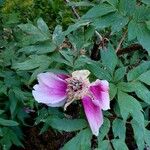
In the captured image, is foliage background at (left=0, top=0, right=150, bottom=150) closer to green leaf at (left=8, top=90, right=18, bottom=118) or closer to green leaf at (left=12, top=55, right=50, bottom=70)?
green leaf at (left=12, top=55, right=50, bottom=70)

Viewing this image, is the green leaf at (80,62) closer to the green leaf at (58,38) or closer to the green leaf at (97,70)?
the green leaf at (97,70)

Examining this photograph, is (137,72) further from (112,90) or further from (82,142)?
(82,142)

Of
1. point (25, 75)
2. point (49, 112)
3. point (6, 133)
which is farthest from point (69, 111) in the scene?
point (6, 133)

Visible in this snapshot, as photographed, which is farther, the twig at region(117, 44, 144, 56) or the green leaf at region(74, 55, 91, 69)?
the twig at region(117, 44, 144, 56)

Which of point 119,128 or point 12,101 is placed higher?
point 119,128

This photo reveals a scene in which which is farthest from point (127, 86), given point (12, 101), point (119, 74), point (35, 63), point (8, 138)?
point (8, 138)

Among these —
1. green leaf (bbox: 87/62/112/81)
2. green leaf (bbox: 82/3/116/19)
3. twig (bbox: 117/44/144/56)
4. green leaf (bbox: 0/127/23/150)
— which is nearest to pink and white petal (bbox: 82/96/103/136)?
green leaf (bbox: 87/62/112/81)

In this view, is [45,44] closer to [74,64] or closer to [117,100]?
[74,64]
